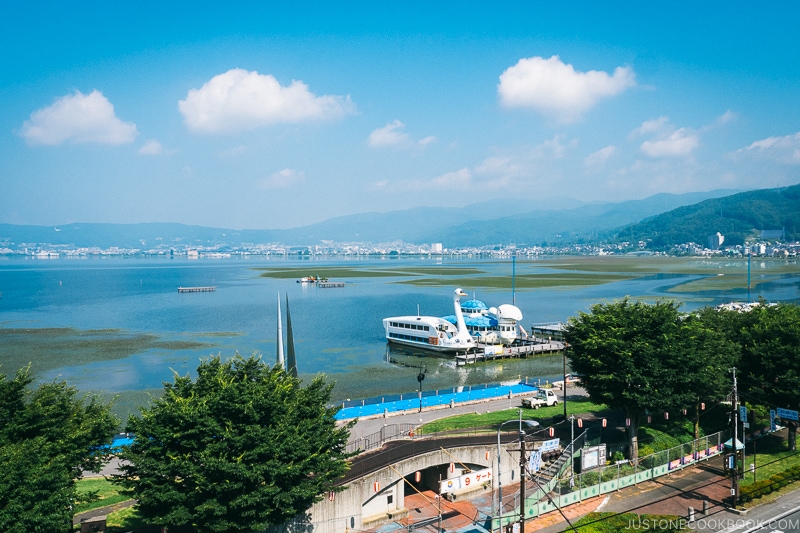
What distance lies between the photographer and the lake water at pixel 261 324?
5844 cm

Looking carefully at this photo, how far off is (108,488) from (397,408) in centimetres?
1832

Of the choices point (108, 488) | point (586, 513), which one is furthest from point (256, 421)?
point (586, 513)

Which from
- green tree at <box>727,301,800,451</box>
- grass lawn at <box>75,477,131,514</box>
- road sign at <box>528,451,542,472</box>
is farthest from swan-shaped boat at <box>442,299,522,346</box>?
grass lawn at <box>75,477,131,514</box>

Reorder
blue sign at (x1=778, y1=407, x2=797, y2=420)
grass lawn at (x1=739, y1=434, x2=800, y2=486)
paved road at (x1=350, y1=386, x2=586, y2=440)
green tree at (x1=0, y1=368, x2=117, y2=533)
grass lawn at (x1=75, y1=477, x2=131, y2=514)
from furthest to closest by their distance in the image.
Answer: paved road at (x1=350, y1=386, x2=586, y2=440) → grass lawn at (x1=739, y1=434, x2=800, y2=486) → blue sign at (x1=778, y1=407, x2=797, y2=420) → grass lawn at (x1=75, y1=477, x2=131, y2=514) → green tree at (x1=0, y1=368, x2=117, y2=533)

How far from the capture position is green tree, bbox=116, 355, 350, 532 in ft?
59.0

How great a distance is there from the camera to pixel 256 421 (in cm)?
1955

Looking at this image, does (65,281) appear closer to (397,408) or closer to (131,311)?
(131,311)

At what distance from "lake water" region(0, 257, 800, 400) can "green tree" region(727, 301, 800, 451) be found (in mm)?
26496

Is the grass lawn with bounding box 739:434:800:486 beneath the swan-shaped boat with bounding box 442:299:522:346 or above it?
beneath

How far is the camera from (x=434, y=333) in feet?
235

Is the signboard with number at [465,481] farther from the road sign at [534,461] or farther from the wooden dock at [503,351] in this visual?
the wooden dock at [503,351]

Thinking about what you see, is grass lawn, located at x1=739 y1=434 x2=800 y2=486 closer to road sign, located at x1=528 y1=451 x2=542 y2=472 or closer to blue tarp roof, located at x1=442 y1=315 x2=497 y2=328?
road sign, located at x1=528 y1=451 x2=542 y2=472

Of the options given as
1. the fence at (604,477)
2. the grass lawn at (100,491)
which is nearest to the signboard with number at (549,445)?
the fence at (604,477)

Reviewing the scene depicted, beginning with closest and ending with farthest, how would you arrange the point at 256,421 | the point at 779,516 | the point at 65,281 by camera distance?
the point at 256,421, the point at 779,516, the point at 65,281
